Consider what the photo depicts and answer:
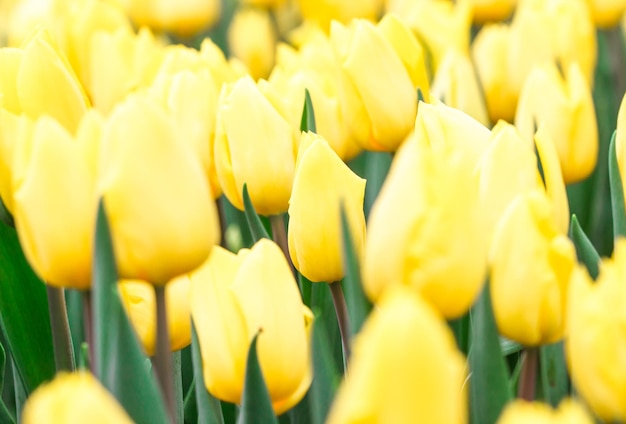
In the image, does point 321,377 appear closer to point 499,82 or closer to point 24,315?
point 24,315

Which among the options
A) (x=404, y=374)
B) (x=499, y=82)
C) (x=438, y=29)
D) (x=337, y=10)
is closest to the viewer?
(x=404, y=374)

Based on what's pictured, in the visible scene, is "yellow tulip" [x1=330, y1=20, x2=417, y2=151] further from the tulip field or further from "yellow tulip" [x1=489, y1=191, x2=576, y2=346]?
"yellow tulip" [x1=489, y1=191, x2=576, y2=346]

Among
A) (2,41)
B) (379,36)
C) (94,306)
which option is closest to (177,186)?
(94,306)

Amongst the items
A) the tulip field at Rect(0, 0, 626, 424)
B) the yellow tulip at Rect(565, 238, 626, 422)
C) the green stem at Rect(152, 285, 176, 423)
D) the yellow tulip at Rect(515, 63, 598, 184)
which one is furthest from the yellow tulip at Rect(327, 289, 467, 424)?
the yellow tulip at Rect(515, 63, 598, 184)

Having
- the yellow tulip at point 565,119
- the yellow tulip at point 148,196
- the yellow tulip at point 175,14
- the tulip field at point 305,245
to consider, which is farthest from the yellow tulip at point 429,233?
the yellow tulip at point 175,14

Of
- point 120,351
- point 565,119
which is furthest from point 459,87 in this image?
point 120,351

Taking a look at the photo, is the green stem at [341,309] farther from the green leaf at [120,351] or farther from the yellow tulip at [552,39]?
the yellow tulip at [552,39]
